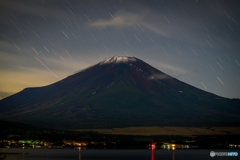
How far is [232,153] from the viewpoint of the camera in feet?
567

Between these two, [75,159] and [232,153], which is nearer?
[75,159]

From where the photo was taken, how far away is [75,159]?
382 feet

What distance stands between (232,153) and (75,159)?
317ft
